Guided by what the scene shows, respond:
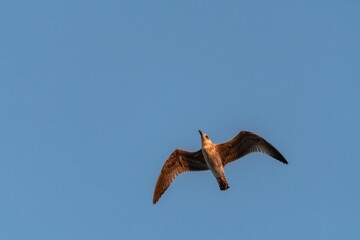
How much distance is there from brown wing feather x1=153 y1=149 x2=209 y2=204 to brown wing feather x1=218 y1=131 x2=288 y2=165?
3.28ft

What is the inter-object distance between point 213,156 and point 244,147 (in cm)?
114

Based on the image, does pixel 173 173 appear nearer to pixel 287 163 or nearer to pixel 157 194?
pixel 157 194

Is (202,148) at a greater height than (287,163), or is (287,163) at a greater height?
(202,148)

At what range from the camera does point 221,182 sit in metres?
23.9

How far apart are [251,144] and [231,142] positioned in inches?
27.4

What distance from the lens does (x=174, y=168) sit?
25.1 metres

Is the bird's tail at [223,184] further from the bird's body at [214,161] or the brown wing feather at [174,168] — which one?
the brown wing feather at [174,168]

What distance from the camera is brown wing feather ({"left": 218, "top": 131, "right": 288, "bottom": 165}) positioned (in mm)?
23766

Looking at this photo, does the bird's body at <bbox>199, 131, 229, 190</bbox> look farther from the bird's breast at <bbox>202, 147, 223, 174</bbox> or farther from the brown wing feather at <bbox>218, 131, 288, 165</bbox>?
the brown wing feather at <bbox>218, 131, 288, 165</bbox>

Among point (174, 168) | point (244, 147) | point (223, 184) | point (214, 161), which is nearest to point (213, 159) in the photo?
point (214, 161)

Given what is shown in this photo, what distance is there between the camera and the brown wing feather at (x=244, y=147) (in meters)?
23.8

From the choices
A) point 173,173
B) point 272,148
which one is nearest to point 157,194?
point 173,173

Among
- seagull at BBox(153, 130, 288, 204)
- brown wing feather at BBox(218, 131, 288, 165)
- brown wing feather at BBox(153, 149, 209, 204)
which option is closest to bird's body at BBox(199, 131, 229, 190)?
seagull at BBox(153, 130, 288, 204)

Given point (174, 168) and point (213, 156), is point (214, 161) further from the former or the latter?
point (174, 168)
